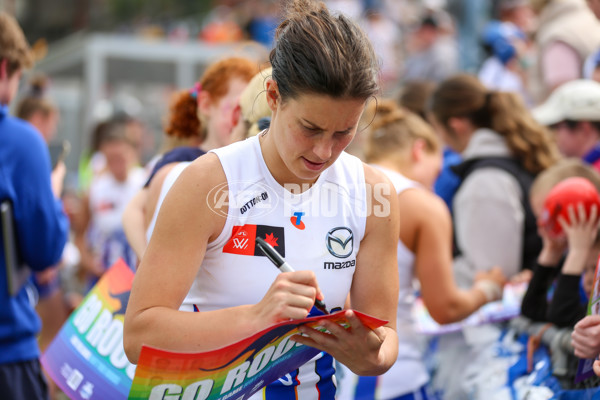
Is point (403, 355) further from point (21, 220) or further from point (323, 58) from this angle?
point (323, 58)

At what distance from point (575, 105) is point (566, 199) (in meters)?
1.35

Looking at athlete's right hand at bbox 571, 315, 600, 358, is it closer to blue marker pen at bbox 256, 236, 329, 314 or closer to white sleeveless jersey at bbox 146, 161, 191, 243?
blue marker pen at bbox 256, 236, 329, 314

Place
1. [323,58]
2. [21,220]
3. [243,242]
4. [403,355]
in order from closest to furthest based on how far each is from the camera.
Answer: [323,58] → [243,242] → [21,220] → [403,355]

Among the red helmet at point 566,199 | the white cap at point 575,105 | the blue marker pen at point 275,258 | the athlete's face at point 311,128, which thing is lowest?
the blue marker pen at point 275,258

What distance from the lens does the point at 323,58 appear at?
190 centimetres

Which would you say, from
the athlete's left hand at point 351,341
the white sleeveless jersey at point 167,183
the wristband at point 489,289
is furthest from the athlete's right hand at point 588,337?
the white sleeveless jersey at point 167,183

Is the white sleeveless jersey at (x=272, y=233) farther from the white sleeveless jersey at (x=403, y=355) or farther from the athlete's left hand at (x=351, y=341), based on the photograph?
the white sleeveless jersey at (x=403, y=355)

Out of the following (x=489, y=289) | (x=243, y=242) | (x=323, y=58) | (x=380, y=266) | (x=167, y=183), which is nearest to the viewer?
(x=323, y=58)

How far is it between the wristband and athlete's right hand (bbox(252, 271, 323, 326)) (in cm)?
206

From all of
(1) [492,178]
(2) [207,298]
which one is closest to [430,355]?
(1) [492,178]

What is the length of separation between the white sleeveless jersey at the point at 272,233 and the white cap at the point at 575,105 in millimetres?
2426

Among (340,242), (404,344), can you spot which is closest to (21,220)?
(340,242)

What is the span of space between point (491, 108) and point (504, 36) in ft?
11.1

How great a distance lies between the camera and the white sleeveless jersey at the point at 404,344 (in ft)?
11.2
